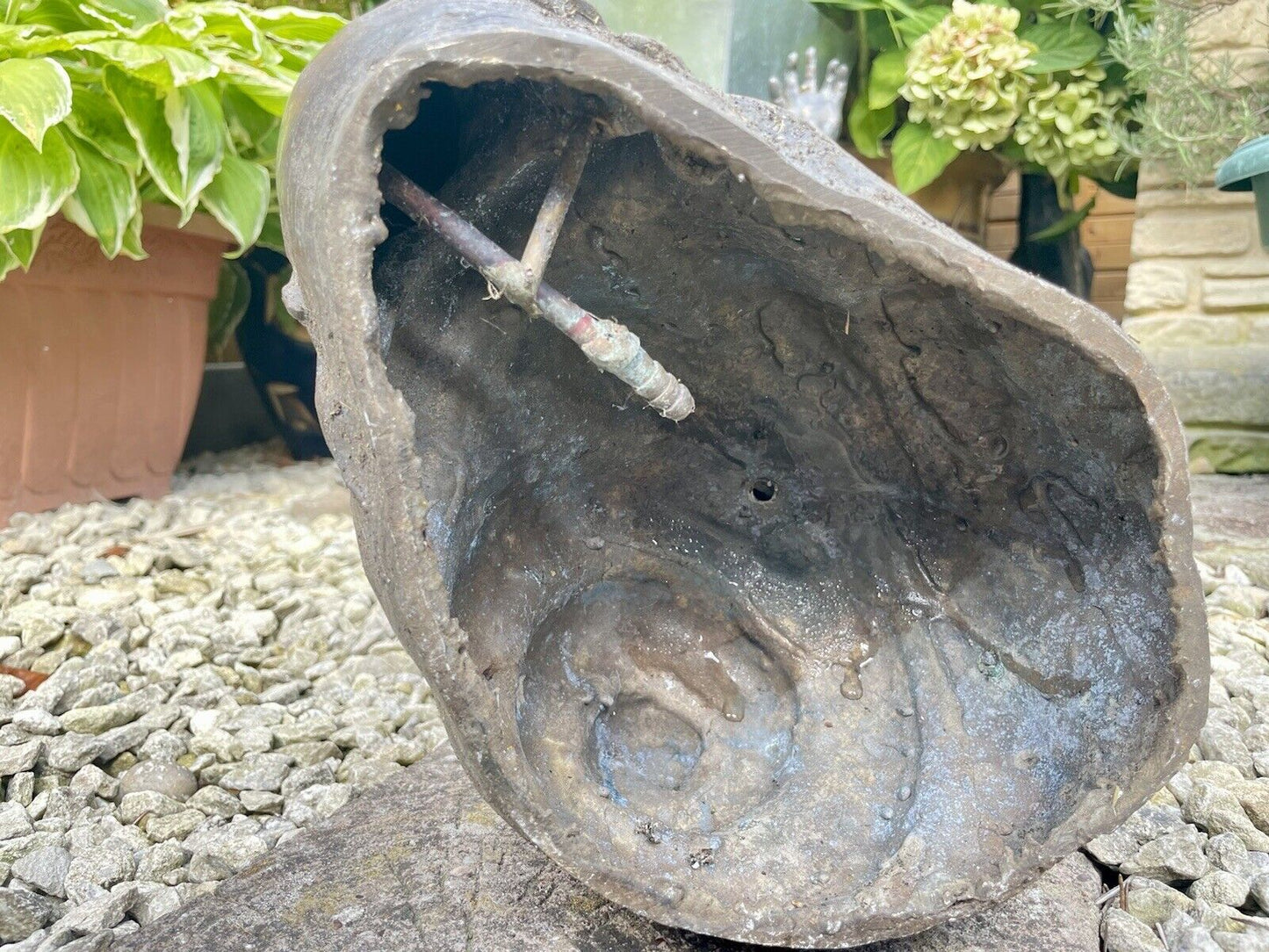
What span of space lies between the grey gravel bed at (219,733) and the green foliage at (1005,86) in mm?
1396

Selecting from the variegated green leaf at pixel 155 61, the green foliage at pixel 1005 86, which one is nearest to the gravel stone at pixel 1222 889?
the variegated green leaf at pixel 155 61

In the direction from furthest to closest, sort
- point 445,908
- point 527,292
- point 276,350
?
point 276,350
point 445,908
point 527,292

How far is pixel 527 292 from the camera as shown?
72 cm

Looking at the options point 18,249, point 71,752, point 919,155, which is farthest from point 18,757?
point 919,155

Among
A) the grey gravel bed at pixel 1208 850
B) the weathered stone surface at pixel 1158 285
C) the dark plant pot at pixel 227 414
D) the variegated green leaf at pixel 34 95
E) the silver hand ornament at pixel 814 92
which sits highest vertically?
the silver hand ornament at pixel 814 92

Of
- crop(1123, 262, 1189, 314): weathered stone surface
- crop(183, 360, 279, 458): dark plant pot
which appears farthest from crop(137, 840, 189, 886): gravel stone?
crop(1123, 262, 1189, 314): weathered stone surface

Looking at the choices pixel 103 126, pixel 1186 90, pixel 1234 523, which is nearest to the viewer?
pixel 103 126

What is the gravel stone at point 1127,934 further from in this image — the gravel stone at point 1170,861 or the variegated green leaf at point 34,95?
the variegated green leaf at point 34,95

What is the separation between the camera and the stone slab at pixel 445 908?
0.86 m

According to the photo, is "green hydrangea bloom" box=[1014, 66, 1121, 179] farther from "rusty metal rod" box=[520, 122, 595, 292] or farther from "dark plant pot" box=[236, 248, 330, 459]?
"rusty metal rod" box=[520, 122, 595, 292]

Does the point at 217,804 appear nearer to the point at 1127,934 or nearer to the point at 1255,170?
the point at 1127,934

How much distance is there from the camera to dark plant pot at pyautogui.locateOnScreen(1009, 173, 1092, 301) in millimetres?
3484

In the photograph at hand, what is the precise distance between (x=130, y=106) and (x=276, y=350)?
1193 millimetres

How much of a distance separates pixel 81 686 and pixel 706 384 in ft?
3.50
